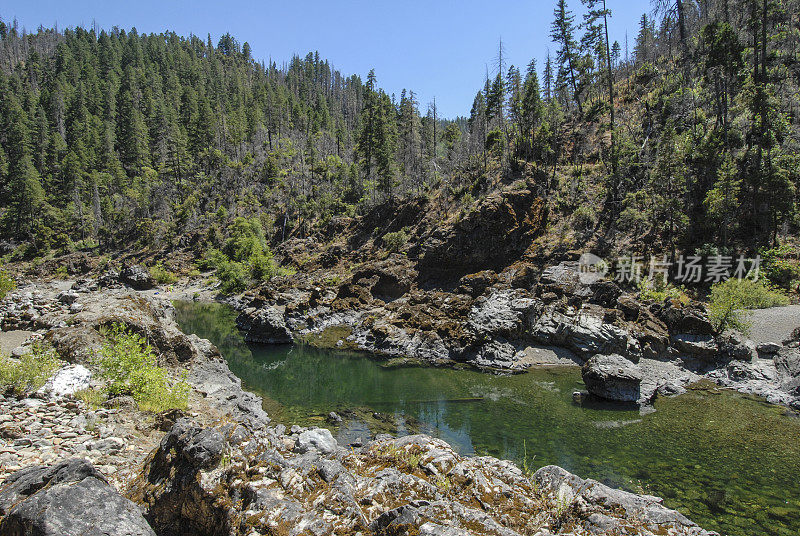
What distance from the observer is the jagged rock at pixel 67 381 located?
9648 mm

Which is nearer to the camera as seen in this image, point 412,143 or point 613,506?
point 613,506

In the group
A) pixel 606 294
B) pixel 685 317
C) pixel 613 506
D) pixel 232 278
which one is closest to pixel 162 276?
pixel 232 278

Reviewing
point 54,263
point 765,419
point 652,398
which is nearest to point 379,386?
point 652,398

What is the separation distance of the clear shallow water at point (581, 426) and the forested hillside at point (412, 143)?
795 inches

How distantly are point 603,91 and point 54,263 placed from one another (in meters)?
96.1

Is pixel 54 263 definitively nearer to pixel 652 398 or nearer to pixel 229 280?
pixel 229 280

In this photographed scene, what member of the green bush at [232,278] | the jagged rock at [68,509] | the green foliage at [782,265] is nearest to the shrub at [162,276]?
the green bush at [232,278]

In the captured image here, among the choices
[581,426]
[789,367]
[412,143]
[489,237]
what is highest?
[412,143]

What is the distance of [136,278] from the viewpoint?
194 feet

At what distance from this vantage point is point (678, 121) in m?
42.7

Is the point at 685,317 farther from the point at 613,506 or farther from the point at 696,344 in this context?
the point at 613,506

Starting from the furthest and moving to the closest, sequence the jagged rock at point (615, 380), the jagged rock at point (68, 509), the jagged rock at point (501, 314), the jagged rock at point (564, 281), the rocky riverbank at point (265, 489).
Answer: the jagged rock at point (564, 281)
the jagged rock at point (501, 314)
the jagged rock at point (615, 380)
the rocky riverbank at point (265, 489)
the jagged rock at point (68, 509)

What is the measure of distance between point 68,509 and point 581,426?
20.2 meters

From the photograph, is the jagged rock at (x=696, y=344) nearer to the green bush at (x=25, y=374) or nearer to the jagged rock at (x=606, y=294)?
the jagged rock at (x=606, y=294)
